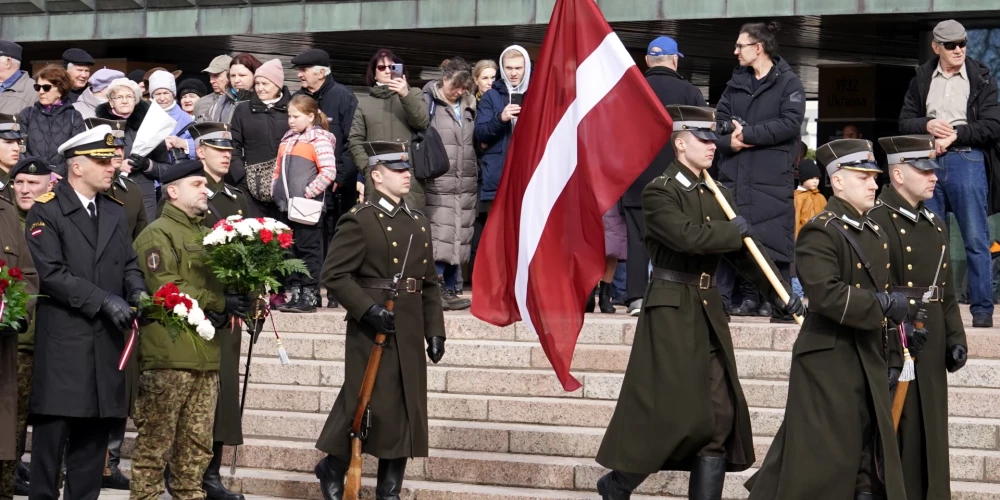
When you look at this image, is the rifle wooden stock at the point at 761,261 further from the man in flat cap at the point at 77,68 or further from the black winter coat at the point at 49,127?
the man in flat cap at the point at 77,68

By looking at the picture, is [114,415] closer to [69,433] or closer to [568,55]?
[69,433]

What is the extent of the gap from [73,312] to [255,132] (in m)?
4.71

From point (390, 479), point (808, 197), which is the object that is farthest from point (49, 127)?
point (808, 197)

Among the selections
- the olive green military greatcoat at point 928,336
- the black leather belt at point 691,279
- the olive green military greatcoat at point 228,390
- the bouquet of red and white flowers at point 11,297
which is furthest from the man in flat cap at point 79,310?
the olive green military greatcoat at point 928,336

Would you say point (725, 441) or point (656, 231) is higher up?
point (656, 231)

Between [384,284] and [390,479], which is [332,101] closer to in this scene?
[384,284]

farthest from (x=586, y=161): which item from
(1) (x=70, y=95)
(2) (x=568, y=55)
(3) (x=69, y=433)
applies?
(1) (x=70, y=95)

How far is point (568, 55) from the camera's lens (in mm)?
9242

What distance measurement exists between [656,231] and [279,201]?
505 cm

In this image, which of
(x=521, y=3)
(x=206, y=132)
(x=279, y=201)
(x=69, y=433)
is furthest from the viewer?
(x=521, y=3)

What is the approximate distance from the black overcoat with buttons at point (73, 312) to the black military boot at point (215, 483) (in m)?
1.30

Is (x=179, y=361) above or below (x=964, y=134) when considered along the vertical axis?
below

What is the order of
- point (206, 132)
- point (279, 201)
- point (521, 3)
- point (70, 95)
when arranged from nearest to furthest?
point (206, 132) < point (279, 201) < point (70, 95) < point (521, 3)

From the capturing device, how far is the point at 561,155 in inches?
360
